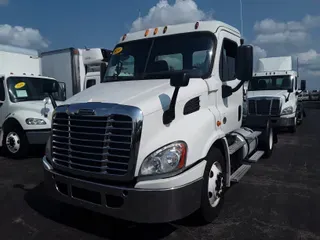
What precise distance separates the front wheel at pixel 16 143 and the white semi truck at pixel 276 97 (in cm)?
747

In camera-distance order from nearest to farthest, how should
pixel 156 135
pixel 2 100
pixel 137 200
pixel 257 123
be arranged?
pixel 137 200 → pixel 156 135 → pixel 257 123 → pixel 2 100

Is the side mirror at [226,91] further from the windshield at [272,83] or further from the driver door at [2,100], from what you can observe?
the windshield at [272,83]

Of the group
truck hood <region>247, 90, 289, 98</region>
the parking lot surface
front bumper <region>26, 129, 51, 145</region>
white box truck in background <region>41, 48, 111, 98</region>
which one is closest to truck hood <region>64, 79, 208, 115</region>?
the parking lot surface

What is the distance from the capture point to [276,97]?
463 inches

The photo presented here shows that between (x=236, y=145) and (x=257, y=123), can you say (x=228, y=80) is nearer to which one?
(x=236, y=145)

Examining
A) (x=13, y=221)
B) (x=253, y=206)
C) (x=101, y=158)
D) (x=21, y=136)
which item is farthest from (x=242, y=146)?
(x=21, y=136)

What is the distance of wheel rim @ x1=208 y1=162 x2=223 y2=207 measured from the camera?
385 cm

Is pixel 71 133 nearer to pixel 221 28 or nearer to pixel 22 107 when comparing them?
pixel 221 28

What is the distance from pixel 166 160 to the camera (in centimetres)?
318

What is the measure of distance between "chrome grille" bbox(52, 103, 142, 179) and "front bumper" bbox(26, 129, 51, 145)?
4.20m

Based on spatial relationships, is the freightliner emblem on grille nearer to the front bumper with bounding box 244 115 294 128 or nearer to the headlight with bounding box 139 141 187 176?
the headlight with bounding box 139 141 187 176

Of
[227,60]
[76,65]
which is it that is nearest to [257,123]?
[227,60]

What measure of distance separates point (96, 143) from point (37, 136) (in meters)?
4.88

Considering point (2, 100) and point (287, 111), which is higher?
point (2, 100)
